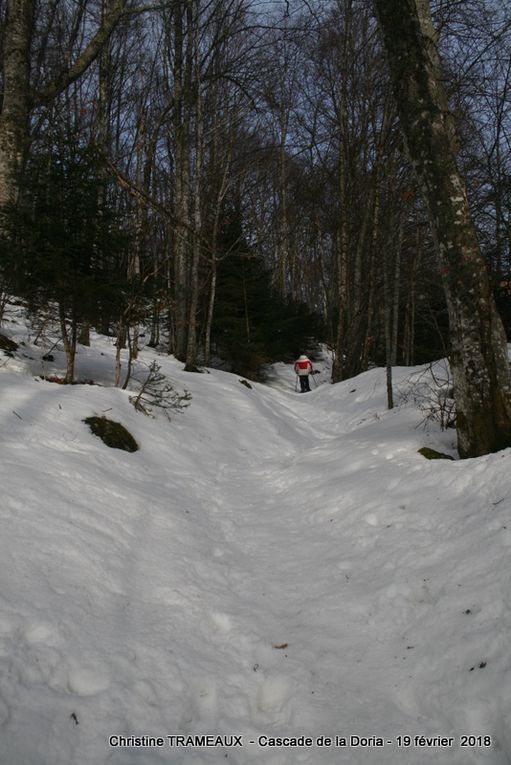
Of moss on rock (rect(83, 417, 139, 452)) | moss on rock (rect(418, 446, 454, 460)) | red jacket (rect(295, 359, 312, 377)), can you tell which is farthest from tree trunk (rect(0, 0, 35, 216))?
red jacket (rect(295, 359, 312, 377))

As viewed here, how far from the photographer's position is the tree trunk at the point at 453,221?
4141mm

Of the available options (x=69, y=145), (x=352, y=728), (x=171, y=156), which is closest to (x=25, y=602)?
(x=352, y=728)

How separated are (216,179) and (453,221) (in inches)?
466

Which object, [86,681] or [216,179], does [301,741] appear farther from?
[216,179]

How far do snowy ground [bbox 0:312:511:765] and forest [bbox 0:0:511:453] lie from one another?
2597mm

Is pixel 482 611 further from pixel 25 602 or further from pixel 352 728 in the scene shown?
pixel 25 602

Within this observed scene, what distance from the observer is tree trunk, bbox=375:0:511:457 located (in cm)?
414

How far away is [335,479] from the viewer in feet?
16.3

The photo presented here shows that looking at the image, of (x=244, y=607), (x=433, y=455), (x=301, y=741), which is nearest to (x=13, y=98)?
(x=244, y=607)

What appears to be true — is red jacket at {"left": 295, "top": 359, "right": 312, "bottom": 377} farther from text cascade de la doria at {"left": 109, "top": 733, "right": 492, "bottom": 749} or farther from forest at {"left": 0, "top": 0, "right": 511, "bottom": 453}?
text cascade de la doria at {"left": 109, "top": 733, "right": 492, "bottom": 749}

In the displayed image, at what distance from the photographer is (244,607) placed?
2697 mm

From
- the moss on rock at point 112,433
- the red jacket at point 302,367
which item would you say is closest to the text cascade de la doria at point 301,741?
the moss on rock at point 112,433

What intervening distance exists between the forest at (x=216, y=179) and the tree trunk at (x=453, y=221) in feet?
0.66

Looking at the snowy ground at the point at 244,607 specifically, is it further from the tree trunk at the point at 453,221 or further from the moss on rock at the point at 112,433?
the tree trunk at the point at 453,221
